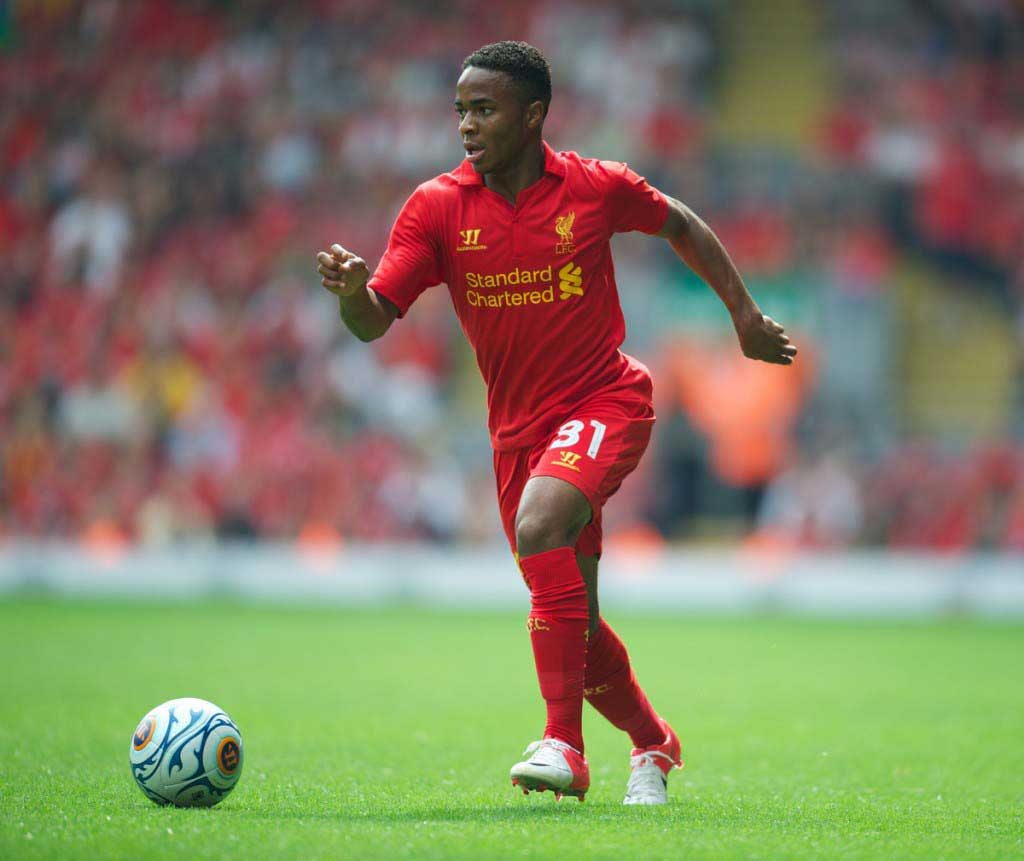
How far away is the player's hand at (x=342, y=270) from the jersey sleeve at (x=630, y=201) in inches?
42.5

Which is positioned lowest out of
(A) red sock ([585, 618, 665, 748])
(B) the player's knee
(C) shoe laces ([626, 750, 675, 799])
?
(C) shoe laces ([626, 750, 675, 799])

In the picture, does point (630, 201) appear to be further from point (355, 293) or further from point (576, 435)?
point (355, 293)

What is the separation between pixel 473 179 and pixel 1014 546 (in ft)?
43.4

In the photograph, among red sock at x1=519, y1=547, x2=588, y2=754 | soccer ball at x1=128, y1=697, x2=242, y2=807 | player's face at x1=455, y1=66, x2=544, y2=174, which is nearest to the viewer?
soccer ball at x1=128, y1=697, x2=242, y2=807

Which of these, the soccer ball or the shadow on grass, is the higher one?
the soccer ball

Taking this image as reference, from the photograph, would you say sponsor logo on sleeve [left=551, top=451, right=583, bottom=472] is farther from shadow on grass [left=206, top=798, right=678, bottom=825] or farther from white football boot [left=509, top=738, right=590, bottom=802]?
shadow on grass [left=206, top=798, right=678, bottom=825]

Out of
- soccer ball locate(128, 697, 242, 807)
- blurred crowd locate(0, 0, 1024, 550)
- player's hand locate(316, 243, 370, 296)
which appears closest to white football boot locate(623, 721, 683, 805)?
soccer ball locate(128, 697, 242, 807)

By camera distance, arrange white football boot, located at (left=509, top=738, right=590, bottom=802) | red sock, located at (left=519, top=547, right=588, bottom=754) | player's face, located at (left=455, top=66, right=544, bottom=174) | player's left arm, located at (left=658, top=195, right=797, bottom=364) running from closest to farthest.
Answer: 1. white football boot, located at (left=509, top=738, right=590, bottom=802)
2. red sock, located at (left=519, top=547, right=588, bottom=754)
3. player's face, located at (left=455, top=66, right=544, bottom=174)
4. player's left arm, located at (left=658, top=195, right=797, bottom=364)

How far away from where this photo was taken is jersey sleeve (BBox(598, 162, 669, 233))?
5922 millimetres

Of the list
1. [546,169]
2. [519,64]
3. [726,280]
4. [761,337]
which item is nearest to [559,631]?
[761,337]

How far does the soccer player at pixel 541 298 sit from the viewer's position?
225 inches

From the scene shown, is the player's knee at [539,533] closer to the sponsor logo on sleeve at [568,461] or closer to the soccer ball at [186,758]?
the sponsor logo on sleeve at [568,461]

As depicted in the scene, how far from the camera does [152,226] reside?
22.7 meters

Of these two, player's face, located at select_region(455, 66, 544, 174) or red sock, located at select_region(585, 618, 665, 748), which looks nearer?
player's face, located at select_region(455, 66, 544, 174)
